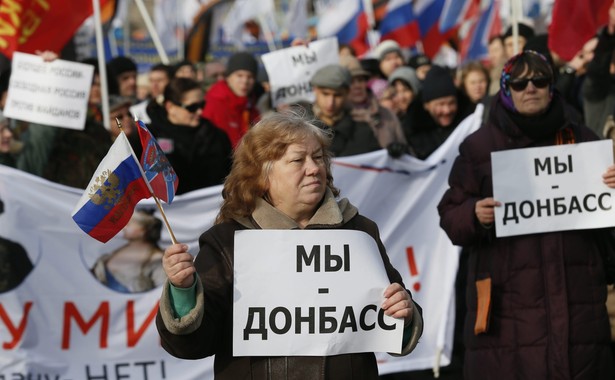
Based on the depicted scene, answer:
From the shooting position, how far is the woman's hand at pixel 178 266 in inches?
142

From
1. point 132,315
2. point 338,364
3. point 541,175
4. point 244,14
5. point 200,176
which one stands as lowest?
point 338,364

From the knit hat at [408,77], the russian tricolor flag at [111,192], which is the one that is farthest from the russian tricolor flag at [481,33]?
the russian tricolor flag at [111,192]

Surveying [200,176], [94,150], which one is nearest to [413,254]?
[200,176]

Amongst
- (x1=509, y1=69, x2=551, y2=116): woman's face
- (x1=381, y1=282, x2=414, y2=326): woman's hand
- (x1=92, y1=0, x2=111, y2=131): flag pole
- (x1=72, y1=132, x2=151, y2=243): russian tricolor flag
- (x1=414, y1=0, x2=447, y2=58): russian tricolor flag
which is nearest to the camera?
(x1=72, y1=132, x2=151, y2=243): russian tricolor flag

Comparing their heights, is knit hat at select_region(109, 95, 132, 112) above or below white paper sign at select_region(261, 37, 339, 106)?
below

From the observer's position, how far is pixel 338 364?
153 inches

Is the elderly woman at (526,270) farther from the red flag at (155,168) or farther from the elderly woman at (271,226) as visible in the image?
the red flag at (155,168)

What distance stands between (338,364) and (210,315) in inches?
17.0

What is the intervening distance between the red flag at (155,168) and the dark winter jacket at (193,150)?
4046 millimetres

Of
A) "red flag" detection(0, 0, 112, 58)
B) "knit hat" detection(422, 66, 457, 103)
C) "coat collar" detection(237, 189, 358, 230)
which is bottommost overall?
"coat collar" detection(237, 189, 358, 230)

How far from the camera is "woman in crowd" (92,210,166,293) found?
6.99 meters

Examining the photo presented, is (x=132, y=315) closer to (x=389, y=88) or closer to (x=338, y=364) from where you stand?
(x=338, y=364)

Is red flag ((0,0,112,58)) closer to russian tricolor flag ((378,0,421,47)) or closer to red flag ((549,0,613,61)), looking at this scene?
red flag ((549,0,613,61))

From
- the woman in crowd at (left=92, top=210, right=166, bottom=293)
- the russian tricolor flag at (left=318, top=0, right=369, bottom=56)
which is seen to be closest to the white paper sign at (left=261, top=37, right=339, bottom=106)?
the woman in crowd at (left=92, top=210, right=166, bottom=293)
